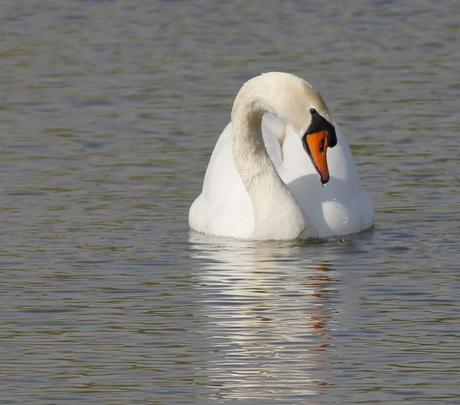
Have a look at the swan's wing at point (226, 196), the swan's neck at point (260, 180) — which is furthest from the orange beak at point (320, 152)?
the swan's wing at point (226, 196)

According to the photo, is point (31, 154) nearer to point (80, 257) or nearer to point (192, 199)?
point (192, 199)

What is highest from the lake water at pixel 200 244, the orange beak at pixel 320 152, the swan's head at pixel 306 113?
the swan's head at pixel 306 113

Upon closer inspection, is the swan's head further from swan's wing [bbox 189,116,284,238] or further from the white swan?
swan's wing [bbox 189,116,284,238]

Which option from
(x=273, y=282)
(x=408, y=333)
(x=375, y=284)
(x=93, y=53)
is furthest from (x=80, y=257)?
(x=93, y=53)

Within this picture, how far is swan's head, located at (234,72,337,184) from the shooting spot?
35.9 ft

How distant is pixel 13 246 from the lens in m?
11.2

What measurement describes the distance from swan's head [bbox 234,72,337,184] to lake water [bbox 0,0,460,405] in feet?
2.55

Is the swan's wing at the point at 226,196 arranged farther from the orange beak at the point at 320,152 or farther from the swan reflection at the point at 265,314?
the orange beak at the point at 320,152

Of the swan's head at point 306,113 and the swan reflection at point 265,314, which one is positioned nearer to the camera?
the swan reflection at point 265,314

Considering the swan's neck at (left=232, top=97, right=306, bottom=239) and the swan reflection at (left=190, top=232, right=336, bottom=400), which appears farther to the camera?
the swan's neck at (left=232, top=97, right=306, bottom=239)

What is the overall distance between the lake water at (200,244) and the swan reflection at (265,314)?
0.02 m

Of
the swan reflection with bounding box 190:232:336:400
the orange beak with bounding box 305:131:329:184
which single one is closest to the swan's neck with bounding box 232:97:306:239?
the swan reflection with bounding box 190:232:336:400

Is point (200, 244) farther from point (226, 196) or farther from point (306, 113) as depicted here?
point (306, 113)

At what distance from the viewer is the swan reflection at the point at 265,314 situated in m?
7.59
